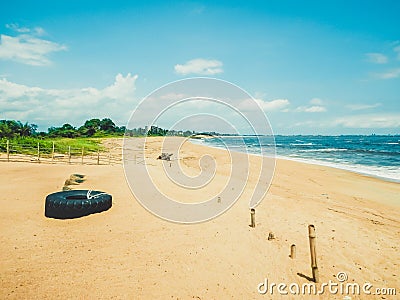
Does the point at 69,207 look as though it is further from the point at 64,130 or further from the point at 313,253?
the point at 64,130

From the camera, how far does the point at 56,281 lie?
5992 millimetres

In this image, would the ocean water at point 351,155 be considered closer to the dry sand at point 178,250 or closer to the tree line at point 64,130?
the dry sand at point 178,250

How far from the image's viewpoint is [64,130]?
251 feet

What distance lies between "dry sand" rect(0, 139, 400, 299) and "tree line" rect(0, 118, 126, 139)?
3733 centimetres

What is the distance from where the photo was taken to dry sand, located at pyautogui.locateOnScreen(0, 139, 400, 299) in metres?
6.07

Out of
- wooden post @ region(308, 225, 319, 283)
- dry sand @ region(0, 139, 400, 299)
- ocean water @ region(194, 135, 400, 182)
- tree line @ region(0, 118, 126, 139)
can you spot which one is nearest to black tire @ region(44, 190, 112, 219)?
dry sand @ region(0, 139, 400, 299)

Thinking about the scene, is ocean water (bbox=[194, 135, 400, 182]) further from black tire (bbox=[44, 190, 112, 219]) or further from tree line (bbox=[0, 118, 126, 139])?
tree line (bbox=[0, 118, 126, 139])

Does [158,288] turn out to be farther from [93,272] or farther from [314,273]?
[314,273]

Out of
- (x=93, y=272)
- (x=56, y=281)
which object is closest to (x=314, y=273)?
(x=93, y=272)

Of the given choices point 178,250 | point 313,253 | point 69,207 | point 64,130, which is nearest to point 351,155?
point 313,253

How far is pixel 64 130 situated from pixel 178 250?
78.1 m

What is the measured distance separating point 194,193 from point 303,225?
20.9ft

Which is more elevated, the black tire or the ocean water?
the ocean water

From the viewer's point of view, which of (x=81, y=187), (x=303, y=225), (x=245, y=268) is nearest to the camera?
(x=245, y=268)
